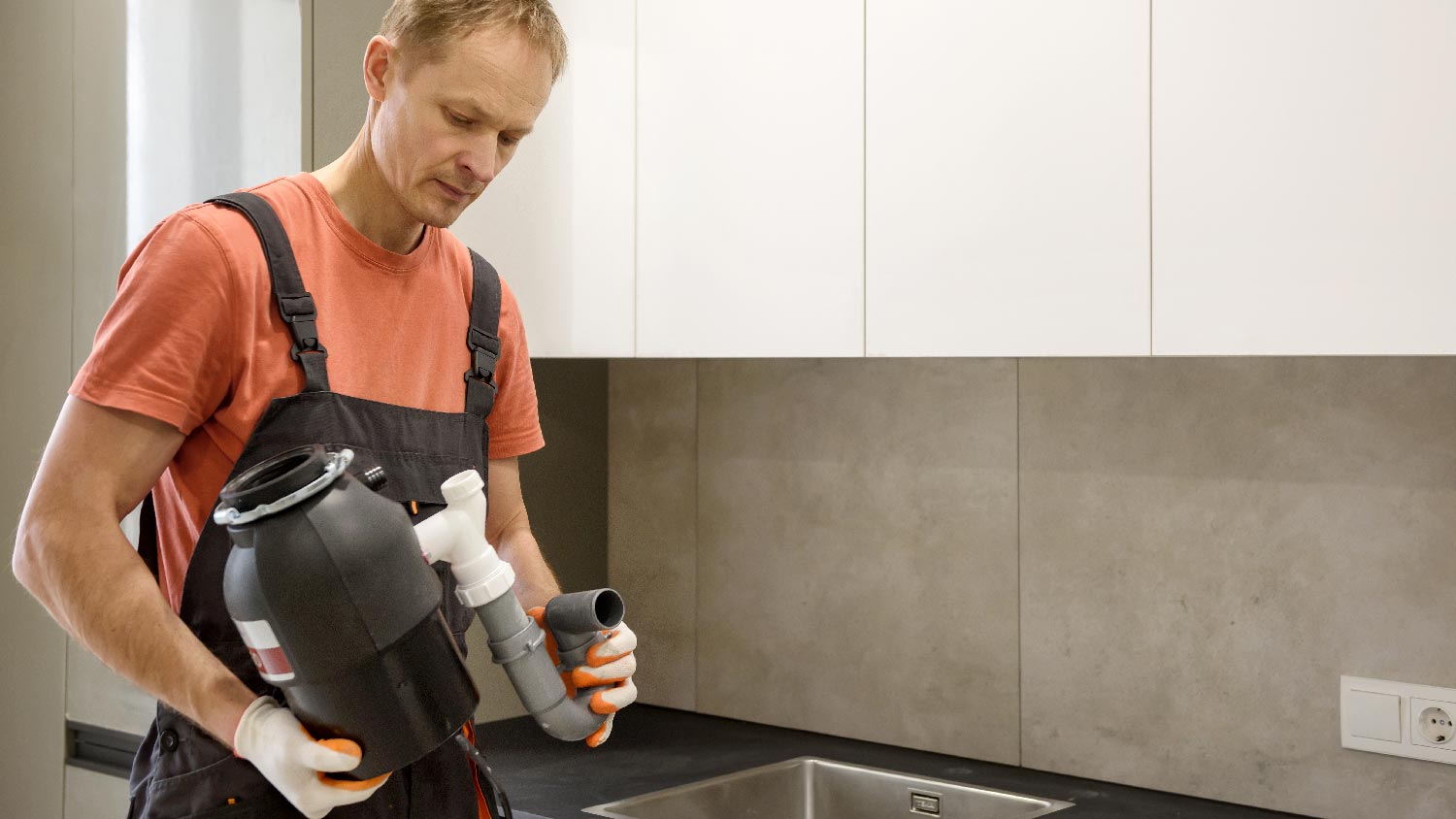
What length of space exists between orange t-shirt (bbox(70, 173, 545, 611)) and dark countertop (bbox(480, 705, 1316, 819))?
81 centimetres

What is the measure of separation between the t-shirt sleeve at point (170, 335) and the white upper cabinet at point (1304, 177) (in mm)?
1032

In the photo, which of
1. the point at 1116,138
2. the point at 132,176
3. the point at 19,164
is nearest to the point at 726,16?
the point at 1116,138

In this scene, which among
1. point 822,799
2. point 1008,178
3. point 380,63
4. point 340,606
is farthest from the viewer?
point 822,799

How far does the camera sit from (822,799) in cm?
221

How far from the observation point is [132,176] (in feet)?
7.47

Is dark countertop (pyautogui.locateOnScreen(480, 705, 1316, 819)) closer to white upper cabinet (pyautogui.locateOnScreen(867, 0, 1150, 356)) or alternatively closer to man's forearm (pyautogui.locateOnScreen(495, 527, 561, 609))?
man's forearm (pyautogui.locateOnScreen(495, 527, 561, 609))

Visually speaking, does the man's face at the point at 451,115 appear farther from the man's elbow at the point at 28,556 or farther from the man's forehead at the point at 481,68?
the man's elbow at the point at 28,556

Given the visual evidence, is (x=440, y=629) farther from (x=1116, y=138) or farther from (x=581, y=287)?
(x=581, y=287)

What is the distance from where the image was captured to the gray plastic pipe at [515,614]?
1.13m

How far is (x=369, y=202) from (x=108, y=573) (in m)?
0.44

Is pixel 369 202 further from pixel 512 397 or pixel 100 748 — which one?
pixel 100 748

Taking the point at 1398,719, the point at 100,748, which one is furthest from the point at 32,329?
the point at 1398,719

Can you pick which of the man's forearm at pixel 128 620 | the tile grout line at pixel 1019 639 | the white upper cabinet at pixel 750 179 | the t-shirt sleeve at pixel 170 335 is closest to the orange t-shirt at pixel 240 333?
the t-shirt sleeve at pixel 170 335

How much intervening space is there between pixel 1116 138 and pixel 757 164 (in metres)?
0.53
